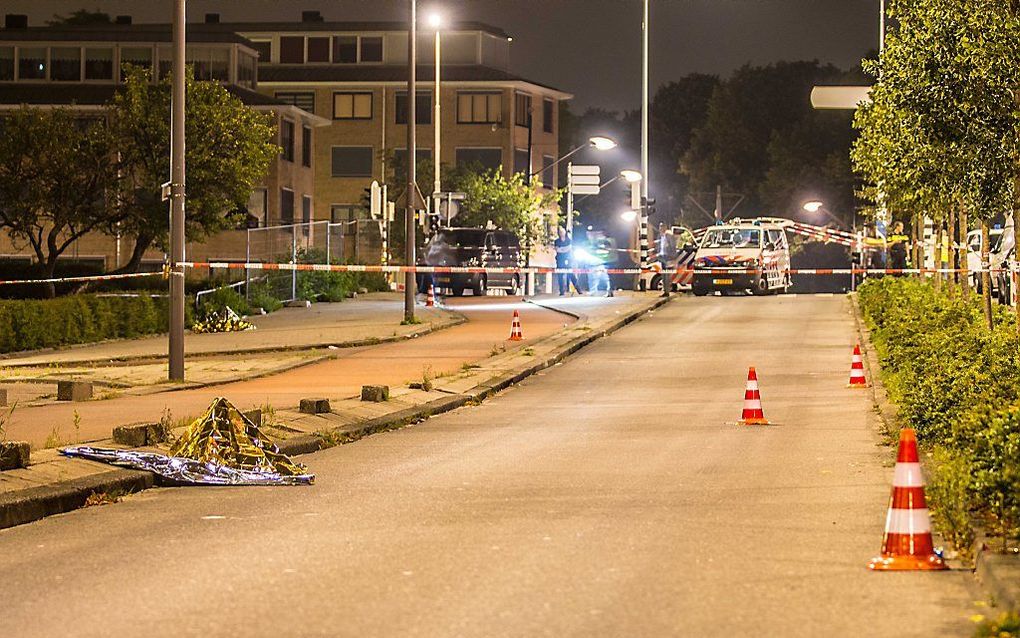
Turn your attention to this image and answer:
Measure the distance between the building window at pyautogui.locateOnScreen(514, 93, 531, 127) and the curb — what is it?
54.6m

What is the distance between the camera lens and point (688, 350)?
98.4 ft

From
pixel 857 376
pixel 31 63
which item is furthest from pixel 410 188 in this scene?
pixel 31 63

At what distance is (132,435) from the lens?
14.9m

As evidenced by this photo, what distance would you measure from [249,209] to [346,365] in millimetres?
40158

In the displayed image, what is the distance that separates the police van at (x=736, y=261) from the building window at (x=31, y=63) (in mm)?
31024

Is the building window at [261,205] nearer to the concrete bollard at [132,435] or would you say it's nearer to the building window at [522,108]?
the building window at [522,108]

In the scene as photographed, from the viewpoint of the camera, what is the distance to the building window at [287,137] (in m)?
68.1

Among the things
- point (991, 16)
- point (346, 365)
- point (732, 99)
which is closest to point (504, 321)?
point (346, 365)

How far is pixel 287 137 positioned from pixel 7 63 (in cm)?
1088

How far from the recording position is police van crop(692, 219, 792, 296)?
157 feet

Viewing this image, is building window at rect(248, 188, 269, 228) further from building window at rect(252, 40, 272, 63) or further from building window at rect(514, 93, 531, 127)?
building window at rect(252, 40, 272, 63)

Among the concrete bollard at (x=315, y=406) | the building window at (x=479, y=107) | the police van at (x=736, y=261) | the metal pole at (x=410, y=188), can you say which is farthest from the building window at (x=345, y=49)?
the concrete bollard at (x=315, y=406)

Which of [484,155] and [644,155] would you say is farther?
[484,155]

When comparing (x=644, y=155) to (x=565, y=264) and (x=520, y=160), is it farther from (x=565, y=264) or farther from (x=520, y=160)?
(x=520, y=160)
